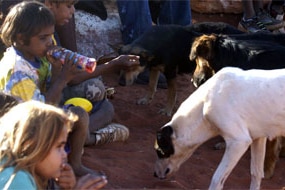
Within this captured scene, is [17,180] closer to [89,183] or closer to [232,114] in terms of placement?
[89,183]

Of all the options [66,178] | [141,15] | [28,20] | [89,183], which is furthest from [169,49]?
[89,183]

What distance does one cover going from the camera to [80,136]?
14.8 ft

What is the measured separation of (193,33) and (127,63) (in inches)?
102

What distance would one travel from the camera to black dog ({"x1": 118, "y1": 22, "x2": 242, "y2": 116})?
724cm

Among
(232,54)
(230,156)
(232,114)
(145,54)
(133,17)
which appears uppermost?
(232,114)

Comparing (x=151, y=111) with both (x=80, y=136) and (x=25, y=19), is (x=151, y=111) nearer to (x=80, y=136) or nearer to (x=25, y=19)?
(x=80, y=136)

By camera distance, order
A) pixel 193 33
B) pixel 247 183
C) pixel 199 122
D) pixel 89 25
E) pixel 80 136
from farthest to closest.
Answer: pixel 89 25 → pixel 193 33 → pixel 247 183 → pixel 199 122 → pixel 80 136

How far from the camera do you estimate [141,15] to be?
859 centimetres

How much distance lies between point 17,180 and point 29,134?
251 mm

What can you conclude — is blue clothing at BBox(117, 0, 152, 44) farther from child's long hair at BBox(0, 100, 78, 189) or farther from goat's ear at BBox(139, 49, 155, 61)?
child's long hair at BBox(0, 100, 78, 189)

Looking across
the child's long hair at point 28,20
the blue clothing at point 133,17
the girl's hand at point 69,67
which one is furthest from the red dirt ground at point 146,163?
the blue clothing at point 133,17

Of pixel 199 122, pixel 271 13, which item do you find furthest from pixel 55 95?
pixel 271 13

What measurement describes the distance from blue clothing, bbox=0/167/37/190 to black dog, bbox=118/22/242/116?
14.0 feet

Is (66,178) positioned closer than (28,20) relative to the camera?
Yes
